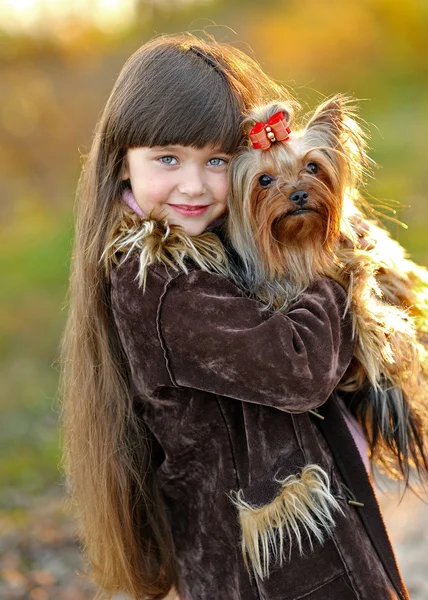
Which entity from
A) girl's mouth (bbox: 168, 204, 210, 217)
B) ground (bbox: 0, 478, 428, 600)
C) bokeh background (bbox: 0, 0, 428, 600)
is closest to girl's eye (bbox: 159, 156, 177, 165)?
girl's mouth (bbox: 168, 204, 210, 217)

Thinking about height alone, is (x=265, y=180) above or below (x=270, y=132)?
below

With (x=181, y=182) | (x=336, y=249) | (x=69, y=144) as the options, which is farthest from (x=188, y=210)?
(x=69, y=144)

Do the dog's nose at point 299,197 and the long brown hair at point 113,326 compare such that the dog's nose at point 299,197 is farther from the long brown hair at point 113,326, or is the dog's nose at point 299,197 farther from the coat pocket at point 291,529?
the coat pocket at point 291,529

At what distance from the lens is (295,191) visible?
6.49 ft

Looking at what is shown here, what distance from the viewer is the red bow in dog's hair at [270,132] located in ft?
6.52

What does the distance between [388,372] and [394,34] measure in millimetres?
19896

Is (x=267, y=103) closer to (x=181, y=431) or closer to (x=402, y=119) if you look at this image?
(x=181, y=431)

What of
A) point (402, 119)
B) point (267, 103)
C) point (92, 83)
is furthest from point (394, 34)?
point (267, 103)

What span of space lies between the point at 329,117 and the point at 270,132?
18 cm

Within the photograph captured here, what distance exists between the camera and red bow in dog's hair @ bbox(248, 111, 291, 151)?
1.99m

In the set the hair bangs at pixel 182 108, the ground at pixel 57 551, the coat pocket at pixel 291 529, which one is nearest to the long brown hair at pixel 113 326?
the hair bangs at pixel 182 108

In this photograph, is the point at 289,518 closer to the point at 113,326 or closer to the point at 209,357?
the point at 209,357

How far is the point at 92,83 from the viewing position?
1238 centimetres

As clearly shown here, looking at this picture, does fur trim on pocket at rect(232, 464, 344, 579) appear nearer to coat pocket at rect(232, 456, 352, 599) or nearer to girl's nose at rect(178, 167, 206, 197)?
coat pocket at rect(232, 456, 352, 599)
